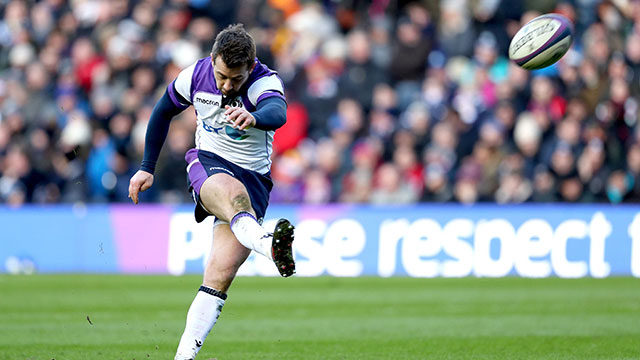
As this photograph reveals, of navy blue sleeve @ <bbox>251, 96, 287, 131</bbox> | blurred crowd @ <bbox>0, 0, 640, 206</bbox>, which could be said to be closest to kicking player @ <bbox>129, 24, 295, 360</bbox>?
navy blue sleeve @ <bbox>251, 96, 287, 131</bbox>

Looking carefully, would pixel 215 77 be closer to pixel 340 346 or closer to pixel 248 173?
pixel 248 173

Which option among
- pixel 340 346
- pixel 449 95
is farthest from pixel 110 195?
pixel 340 346

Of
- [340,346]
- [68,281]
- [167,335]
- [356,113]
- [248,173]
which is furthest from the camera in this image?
[356,113]

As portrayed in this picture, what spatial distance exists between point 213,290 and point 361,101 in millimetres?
11818

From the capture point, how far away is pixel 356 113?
18594mm

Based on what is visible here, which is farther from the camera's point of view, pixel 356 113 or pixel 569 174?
pixel 356 113

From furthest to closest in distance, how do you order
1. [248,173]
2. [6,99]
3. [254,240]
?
[6,99] < [248,173] < [254,240]

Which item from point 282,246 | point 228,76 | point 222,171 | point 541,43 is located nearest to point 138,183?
point 222,171

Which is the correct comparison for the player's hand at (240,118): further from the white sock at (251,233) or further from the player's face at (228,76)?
the white sock at (251,233)

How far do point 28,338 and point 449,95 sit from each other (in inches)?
407

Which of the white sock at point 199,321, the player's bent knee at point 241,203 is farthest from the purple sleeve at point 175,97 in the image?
the white sock at point 199,321

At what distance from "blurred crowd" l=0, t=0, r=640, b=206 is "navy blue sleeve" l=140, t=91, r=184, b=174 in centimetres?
1011

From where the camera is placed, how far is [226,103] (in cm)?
767

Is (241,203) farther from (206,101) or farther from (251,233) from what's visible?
(206,101)
